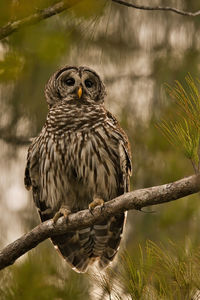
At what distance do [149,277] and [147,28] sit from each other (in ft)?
12.2

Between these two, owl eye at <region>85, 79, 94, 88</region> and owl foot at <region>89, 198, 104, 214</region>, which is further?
owl eye at <region>85, 79, 94, 88</region>

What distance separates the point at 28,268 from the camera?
11.0ft

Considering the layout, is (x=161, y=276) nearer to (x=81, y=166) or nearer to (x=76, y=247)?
(x=81, y=166)

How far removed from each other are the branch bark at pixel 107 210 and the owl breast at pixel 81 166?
59 cm

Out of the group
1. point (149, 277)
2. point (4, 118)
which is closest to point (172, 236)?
point (4, 118)

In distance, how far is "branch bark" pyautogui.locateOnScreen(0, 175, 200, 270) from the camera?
258 cm

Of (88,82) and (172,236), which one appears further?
(172,236)

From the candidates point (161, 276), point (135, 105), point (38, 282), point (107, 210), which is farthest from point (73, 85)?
point (161, 276)

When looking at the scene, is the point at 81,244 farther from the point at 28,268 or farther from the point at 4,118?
the point at 4,118

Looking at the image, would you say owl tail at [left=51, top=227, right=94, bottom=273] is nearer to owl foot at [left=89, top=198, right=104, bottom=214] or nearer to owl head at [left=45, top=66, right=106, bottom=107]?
owl foot at [left=89, top=198, right=104, bottom=214]

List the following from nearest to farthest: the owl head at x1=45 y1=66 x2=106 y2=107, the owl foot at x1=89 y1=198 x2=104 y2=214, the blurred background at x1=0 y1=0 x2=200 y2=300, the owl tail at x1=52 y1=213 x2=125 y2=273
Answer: the owl foot at x1=89 y1=198 x2=104 y2=214
the owl tail at x1=52 y1=213 x2=125 y2=273
the owl head at x1=45 y1=66 x2=106 y2=107
the blurred background at x1=0 y1=0 x2=200 y2=300

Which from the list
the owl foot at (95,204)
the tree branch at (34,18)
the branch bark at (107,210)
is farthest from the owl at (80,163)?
the tree branch at (34,18)

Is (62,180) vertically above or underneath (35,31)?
underneath

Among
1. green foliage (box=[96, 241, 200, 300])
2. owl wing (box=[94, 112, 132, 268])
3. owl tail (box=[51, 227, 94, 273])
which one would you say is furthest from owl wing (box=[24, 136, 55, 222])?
green foliage (box=[96, 241, 200, 300])
